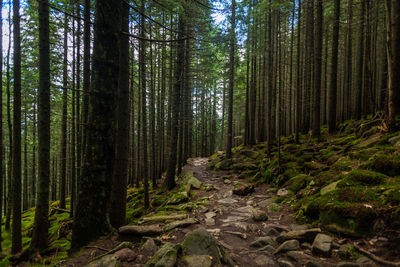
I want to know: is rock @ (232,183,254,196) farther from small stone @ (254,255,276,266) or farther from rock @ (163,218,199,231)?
small stone @ (254,255,276,266)

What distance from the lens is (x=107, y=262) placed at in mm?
2736

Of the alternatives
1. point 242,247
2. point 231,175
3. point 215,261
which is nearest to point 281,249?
point 242,247

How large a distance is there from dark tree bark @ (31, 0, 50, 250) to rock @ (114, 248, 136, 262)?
14.6 ft

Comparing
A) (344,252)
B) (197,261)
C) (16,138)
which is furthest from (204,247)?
(16,138)

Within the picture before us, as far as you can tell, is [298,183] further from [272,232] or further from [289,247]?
[289,247]

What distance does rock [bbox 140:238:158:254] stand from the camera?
10.4 feet

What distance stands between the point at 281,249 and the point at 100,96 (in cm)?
423

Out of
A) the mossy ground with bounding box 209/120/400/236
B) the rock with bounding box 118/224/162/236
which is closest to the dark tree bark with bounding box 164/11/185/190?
the mossy ground with bounding box 209/120/400/236

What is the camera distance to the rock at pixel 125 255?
2885 mm

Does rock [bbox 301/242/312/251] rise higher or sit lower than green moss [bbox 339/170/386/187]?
lower

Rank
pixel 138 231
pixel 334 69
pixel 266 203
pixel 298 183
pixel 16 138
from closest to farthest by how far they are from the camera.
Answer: pixel 138 231 < pixel 266 203 < pixel 298 183 < pixel 16 138 < pixel 334 69

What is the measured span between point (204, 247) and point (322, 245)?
1907 millimetres

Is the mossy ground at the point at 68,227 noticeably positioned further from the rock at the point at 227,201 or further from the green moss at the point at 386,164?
the green moss at the point at 386,164

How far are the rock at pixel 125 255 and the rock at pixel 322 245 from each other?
2918 millimetres
